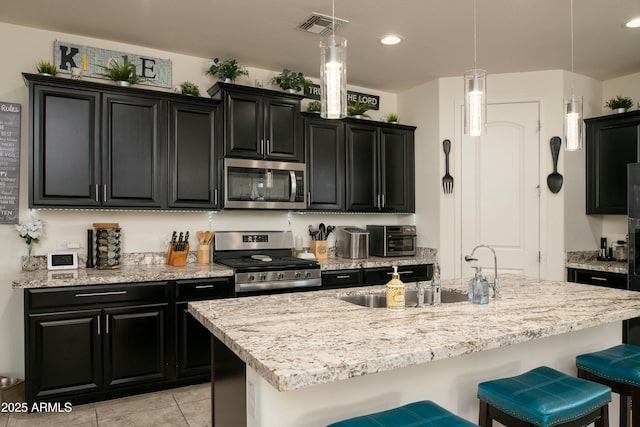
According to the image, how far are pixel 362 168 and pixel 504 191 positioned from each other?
1.44 meters

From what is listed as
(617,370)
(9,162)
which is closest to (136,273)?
(9,162)

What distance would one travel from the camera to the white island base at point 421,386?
152 cm

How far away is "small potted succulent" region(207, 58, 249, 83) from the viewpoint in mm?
3777

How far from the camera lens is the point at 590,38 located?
11.8 feet

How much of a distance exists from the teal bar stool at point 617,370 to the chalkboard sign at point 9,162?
3797 mm

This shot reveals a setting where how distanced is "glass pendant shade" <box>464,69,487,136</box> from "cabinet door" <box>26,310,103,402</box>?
2663 millimetres

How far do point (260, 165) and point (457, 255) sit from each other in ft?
7.19

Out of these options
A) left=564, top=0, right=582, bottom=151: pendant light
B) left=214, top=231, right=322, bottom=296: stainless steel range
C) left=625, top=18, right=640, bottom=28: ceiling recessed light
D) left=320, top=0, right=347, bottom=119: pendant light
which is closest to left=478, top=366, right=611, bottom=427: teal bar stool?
left=320, top=0, right=347, bottom=119: pendant light

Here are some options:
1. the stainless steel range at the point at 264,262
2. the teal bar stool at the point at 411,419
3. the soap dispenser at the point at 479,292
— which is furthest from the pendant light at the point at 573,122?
the stainless steel range at the point at 264,262

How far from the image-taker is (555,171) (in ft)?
14.1

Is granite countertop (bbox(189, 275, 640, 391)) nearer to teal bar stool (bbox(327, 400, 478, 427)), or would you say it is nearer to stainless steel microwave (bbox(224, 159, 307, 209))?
teal bar stool (bbox(327, 400, 478, 427))

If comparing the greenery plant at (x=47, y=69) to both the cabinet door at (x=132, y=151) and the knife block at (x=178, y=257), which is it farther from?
the knife block at (x=178, y=257)

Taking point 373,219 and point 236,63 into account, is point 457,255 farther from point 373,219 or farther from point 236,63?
point 236,63

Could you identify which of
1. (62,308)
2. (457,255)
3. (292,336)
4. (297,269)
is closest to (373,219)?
(457,255)
